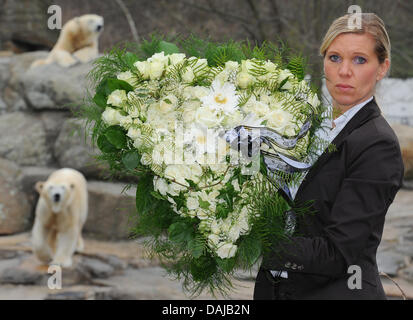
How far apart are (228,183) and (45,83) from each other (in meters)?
6.40

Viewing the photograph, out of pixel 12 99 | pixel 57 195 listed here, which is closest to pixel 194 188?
pixel 57 195

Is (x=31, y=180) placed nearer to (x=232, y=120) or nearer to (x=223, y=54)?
(x=223, y=54)

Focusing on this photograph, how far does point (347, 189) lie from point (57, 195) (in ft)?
14.8

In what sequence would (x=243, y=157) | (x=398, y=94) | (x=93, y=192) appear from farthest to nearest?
1. (x=398, y=94)
2. (x=93, y=192)
3. (x=243, y=157)

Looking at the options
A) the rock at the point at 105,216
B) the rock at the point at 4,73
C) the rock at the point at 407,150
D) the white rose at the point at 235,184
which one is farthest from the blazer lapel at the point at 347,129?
the rock at the point at 4,73

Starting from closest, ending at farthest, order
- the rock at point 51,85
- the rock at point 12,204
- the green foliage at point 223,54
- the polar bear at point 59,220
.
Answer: the green foliage at point 223,54 < the polar bear at point 59,220 < the rock at point 12,204 < the rock at point 51,85

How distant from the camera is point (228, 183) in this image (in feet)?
5.15

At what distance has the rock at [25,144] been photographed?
291 inches

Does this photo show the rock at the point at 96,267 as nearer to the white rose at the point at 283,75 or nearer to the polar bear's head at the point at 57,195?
the polar bear's head at the point at 57,195

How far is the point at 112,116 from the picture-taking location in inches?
65.1

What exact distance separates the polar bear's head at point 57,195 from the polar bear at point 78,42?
8.26 ft

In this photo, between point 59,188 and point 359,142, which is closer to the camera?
point 359,142
